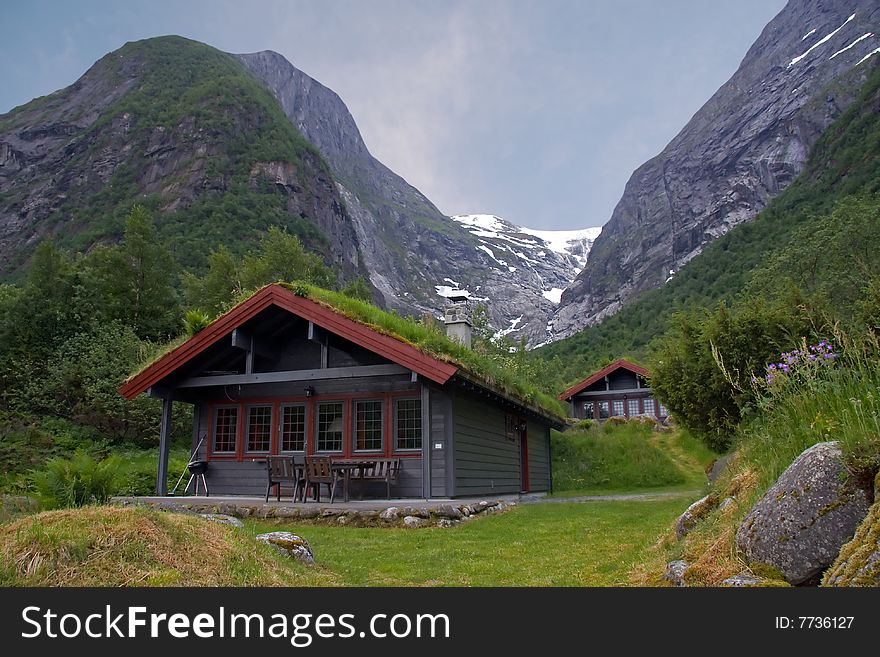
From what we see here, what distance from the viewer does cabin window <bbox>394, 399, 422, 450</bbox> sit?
13.8 metres

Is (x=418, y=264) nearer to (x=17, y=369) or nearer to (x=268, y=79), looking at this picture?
(x=268, y=79)

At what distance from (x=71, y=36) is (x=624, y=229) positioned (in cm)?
13853

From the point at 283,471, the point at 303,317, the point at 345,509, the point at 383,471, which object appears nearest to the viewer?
the point at 345,509

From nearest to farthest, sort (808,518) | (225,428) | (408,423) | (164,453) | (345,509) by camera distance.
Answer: (808,518) < (345,509) < (408,423) < (164,453) < (225,428)

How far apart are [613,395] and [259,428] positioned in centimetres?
2843

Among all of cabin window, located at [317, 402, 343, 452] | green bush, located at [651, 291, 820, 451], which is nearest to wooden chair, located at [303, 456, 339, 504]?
cabin window, located at [317, 402, 343, 452]

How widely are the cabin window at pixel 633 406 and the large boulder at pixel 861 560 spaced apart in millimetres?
36382

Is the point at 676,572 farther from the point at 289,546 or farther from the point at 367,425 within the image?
the point at 367,425

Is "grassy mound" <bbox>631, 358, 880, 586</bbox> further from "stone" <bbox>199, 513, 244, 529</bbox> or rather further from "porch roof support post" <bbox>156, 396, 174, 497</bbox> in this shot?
"porch roof support post" <bbox>156, 396, 174, 497</bbox>

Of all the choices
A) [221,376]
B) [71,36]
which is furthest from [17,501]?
[71,36]

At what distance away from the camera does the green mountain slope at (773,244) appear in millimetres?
42562

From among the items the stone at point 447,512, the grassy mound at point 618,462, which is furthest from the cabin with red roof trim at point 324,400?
the grassy mound at point 618,462

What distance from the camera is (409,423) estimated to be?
14.0 m

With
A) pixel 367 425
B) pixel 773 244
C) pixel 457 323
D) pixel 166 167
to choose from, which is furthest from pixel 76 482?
pixel 166 167
